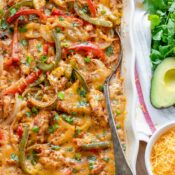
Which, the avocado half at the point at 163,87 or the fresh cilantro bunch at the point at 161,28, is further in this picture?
the fresh cilantro bunch at the point at 161,28

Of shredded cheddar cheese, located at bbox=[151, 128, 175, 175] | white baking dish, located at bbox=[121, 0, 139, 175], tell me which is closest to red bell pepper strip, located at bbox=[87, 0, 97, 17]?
white baking dish, located at bbox=[121, 0, 139, 175]

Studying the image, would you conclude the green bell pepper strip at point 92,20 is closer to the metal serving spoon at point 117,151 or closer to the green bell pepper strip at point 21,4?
the green bell pepper strip at point 21,4

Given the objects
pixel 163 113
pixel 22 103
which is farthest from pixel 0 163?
pixel 163 113

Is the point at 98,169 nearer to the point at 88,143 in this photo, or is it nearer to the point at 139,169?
the point at 88,143

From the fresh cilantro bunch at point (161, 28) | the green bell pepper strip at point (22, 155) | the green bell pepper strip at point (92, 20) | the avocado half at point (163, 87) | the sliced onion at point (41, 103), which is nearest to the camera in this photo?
the green bell pepper strip at point (22, 155)

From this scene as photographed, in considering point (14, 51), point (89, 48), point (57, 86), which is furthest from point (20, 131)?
point (89, 48)

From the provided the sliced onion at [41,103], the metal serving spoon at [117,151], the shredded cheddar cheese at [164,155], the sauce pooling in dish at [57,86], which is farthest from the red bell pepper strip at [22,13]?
the shredded cheddar cheese at [164,155]
